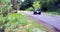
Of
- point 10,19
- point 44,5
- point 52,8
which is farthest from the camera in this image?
point 44,5

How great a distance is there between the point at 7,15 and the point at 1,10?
32cm

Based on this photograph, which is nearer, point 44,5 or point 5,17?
point 5,17

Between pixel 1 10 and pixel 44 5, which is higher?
pixel 1 10

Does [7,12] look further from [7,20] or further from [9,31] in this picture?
[9,31]

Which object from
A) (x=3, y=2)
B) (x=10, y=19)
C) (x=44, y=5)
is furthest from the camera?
(x=44, y=5)

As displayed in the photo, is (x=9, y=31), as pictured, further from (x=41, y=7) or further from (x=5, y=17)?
(x=41, y=7)

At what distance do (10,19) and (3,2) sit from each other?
721 millimetres

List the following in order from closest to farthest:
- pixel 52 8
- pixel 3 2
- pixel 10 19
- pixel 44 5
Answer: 1. pixel 3 2
2. pixel 10 19
3. pixel 52 8
4. pixel 44 5

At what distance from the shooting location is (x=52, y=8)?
225 feet

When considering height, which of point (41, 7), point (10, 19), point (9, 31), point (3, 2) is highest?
point (3, 2)

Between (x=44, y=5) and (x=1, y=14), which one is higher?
(x=1, y=14)

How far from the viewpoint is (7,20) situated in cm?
656

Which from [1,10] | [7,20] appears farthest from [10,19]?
[1,10]

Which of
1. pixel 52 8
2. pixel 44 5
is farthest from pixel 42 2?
pixel 52 8
